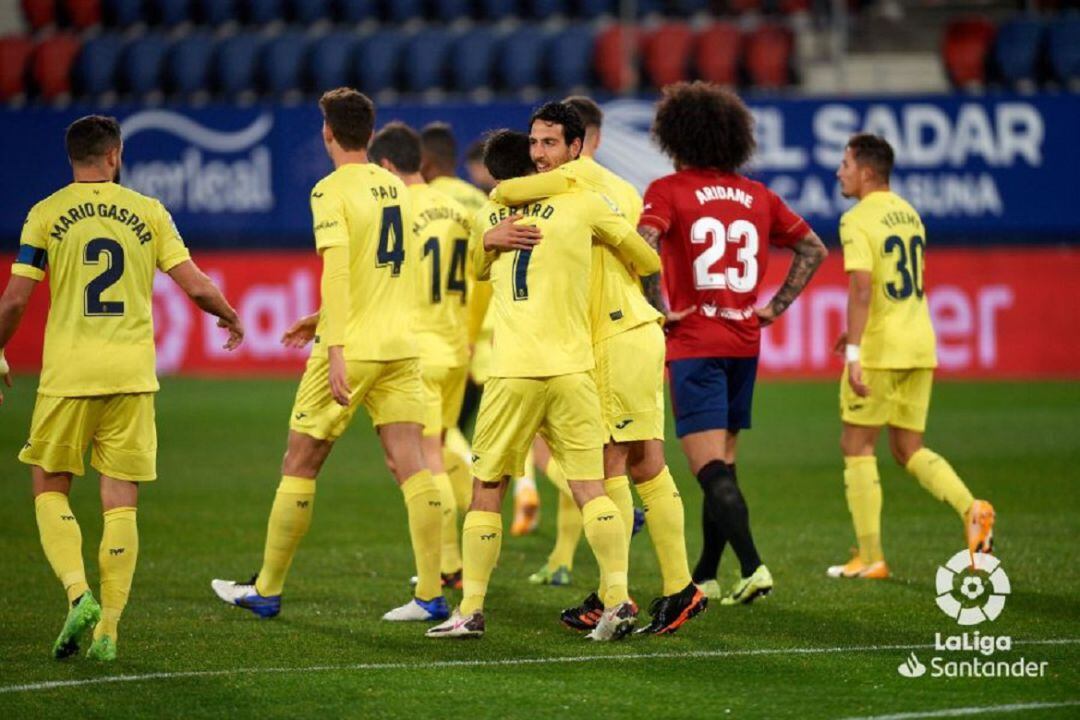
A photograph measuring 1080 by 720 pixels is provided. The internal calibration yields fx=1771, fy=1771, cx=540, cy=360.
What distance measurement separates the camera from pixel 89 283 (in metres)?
7.05

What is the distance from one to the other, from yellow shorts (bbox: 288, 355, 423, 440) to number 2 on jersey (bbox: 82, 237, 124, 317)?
3.39ft

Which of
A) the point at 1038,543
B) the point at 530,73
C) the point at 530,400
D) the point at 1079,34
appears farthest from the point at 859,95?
the point at 530,400

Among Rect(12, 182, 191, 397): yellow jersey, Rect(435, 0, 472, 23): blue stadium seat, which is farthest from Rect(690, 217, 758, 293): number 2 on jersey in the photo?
Rect(435, 0, 472, 23): blue stadium seat

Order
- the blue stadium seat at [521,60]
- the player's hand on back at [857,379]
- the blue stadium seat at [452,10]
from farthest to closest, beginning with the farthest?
the blue stadium seat at [452,10] → the blue stadium seat at [521,60] → the player's hand on back at [857,379]

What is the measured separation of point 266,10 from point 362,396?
1744 cm

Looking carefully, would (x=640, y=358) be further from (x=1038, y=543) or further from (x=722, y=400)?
(x=1038, y=543)

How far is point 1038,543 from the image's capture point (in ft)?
32.8

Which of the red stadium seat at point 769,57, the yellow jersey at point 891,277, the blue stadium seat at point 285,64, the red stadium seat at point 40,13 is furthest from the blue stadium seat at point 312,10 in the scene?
the yellow jersey at point 891,277

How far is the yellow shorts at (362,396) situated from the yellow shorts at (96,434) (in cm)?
86

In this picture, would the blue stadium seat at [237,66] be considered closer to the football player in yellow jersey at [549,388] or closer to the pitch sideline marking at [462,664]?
the football player in yellow jersey at [549,388]

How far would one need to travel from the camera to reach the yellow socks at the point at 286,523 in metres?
7.96

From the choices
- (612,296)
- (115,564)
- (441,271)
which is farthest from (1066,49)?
(115,564)

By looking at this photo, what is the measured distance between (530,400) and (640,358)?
0.58 meters

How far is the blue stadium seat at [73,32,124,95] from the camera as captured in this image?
2342cm
